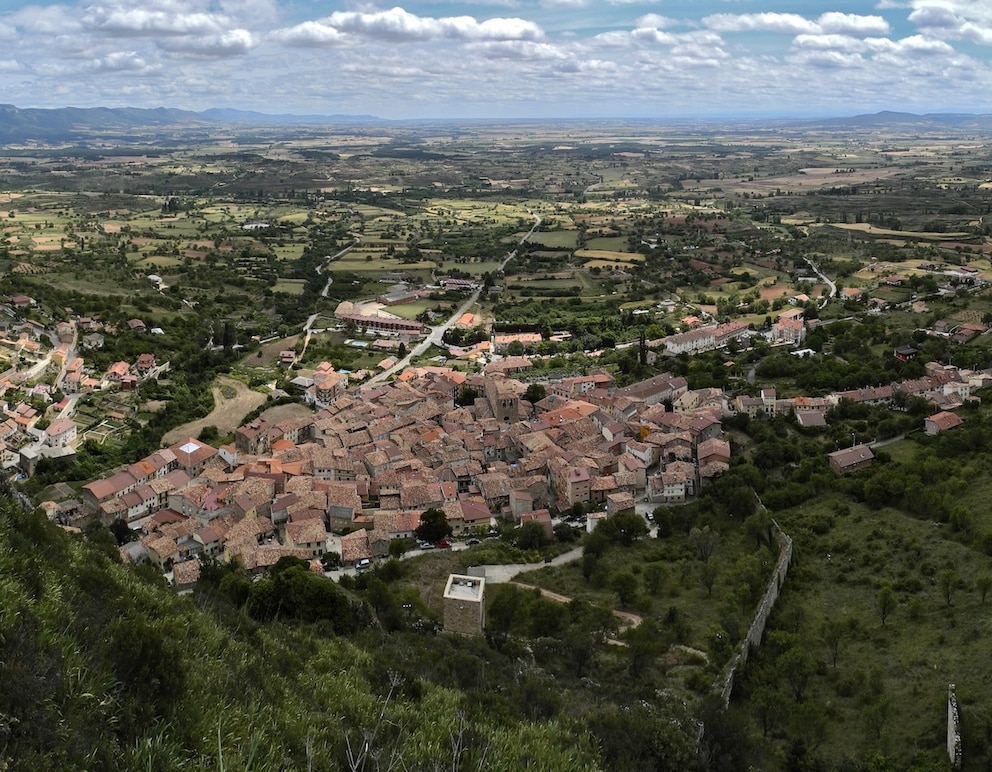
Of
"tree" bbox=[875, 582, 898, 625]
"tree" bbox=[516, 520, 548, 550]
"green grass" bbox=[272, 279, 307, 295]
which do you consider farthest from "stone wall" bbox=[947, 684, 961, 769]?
"green grass" bbox=[272, 279, 307, 295]

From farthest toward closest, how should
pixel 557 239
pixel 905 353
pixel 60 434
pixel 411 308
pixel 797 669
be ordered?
pixel 557 239 → pixel 411 308 → pixel 905 353 → pixel 60 434 → pixel 797 669

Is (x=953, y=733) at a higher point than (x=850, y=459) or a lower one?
lower

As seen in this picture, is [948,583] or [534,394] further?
[534,394]

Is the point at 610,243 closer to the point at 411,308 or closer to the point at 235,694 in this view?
the point at 411,308

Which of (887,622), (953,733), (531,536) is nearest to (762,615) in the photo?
(887,622)

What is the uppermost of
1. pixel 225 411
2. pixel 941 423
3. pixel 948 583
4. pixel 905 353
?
pixel 905 353

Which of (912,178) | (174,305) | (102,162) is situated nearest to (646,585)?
(174,305)

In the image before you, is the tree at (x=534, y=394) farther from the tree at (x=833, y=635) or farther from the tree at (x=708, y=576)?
the tree at (x=833, y=635)
